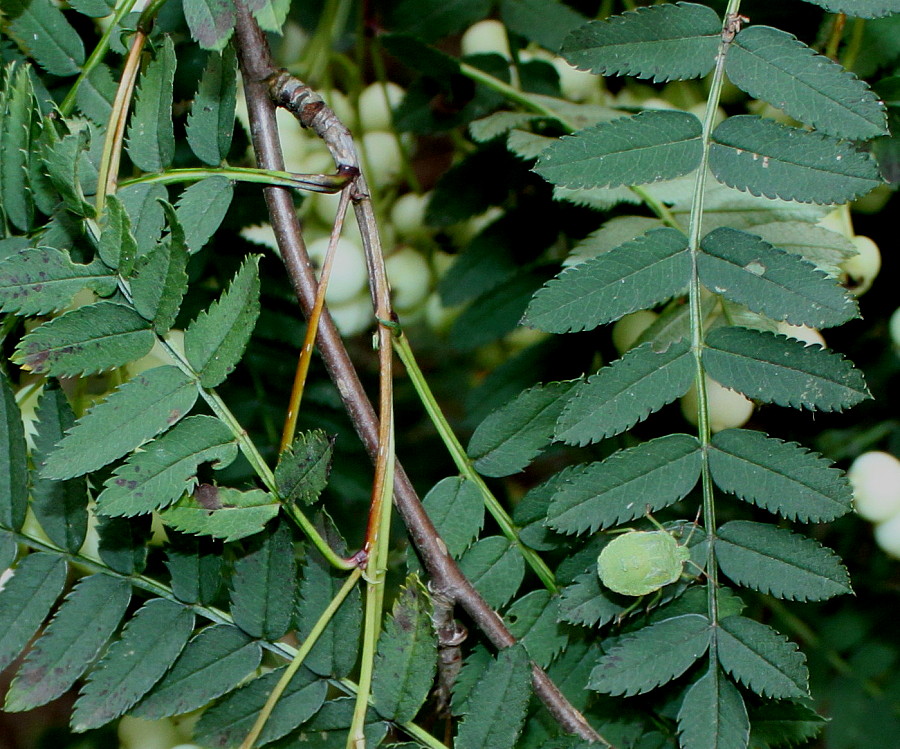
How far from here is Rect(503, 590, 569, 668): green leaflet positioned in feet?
1.55

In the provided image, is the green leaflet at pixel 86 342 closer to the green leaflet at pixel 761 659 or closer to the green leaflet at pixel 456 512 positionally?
the green leaflet at pixel 456 512

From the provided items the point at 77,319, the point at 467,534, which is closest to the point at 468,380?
the point at 467,534

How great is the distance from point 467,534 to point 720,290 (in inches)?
7.3

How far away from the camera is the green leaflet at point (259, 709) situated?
43 centimetres

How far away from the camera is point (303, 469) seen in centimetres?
42

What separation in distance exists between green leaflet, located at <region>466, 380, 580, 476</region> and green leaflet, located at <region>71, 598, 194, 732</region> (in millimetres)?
178

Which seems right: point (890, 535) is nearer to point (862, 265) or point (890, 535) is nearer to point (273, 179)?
point (862, 265)

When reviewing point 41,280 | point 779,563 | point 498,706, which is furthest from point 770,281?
point 41,280

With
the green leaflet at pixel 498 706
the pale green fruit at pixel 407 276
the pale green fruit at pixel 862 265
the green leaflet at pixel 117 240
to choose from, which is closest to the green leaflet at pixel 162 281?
the green leaflet at pixel 117 240

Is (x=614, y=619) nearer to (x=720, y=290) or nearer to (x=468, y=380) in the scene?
(x=720, y=290)

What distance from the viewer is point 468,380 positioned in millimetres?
964

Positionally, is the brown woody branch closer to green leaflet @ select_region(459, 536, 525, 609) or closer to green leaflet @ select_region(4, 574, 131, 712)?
green leaflet @ select_region(459, 536, 525, 609)

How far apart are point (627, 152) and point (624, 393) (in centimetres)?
13

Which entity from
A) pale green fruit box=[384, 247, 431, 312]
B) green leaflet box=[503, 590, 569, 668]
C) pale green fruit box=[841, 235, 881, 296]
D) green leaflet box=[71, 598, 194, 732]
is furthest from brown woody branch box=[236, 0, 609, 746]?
pale green fruit box=[841, 235, 881, 296]
